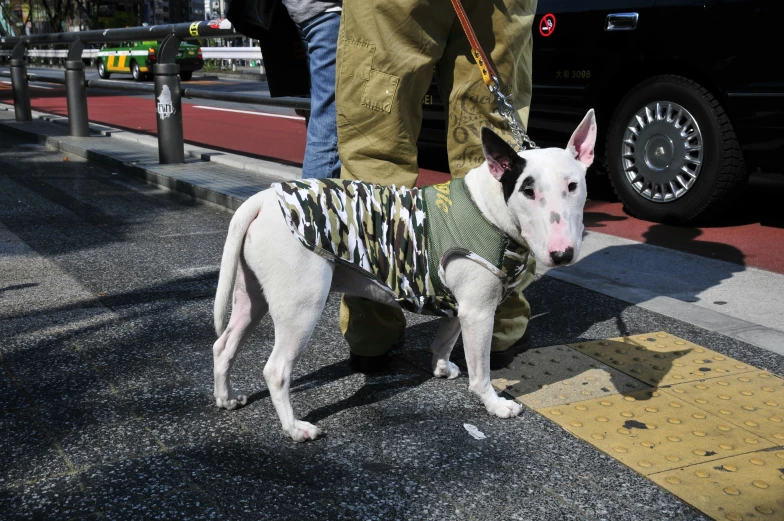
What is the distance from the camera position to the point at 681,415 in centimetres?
279

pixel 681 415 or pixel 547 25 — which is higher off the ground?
pixel 547 25

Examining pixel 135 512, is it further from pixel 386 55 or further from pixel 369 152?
pixel 386 55

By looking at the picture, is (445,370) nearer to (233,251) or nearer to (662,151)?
(233,251)

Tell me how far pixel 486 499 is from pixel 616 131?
401cm

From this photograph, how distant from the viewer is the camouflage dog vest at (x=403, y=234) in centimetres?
260

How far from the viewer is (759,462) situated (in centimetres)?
247

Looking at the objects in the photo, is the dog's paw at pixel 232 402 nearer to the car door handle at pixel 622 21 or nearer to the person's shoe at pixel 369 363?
the person's shoe at pixel 369 363

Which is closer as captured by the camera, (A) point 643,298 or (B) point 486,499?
(B) point 486,499

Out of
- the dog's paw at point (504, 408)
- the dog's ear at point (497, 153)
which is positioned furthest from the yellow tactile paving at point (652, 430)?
the dog's ear at point (497, 153)

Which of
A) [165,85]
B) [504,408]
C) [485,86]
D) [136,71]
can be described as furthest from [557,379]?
[136,71]

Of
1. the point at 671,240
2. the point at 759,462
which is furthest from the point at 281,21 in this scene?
the point at 671,240

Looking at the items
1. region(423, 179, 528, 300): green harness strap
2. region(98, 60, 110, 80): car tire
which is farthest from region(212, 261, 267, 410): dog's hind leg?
region(98, 60, 110, 80): car tire

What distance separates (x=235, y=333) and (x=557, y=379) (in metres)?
1.20

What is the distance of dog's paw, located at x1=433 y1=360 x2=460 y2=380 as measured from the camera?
3.13 meters
